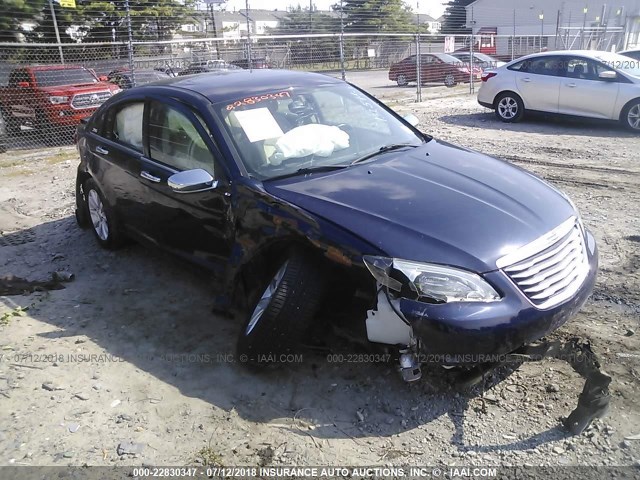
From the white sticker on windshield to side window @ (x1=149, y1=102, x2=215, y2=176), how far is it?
0.27 m

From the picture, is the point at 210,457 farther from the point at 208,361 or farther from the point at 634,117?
the point at 634,117

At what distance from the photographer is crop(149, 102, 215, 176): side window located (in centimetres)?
381

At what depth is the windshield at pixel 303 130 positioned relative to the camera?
3660mm

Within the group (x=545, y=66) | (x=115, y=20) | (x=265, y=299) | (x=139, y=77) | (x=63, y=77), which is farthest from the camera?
(x=115, y=20)

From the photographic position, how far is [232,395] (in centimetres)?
324

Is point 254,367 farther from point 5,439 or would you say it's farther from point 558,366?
point 558,366

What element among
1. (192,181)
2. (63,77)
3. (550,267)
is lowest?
(550,267)

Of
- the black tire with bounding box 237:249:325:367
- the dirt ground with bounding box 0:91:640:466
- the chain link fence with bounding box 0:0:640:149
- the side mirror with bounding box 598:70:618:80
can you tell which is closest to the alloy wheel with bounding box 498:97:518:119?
the side mirror with bounding box 598:70:618:80

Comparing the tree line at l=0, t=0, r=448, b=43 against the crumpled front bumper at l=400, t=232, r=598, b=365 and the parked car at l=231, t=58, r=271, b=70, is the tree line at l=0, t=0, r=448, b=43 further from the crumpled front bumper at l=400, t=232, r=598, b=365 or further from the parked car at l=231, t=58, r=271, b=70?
the crumpled front bumper at l=400, t=232, r=598, b=365

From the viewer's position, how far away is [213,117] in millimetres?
3752

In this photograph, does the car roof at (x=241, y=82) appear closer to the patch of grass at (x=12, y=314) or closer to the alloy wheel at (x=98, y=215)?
the alloy wheel at (x=98, y=215)

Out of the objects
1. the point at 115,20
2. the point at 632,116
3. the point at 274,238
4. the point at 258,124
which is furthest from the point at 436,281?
the point at 115,20

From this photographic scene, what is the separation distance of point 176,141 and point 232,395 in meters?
1.92

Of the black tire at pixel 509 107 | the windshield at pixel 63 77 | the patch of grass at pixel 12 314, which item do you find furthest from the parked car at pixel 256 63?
the patch of grass at pixel 12 314
